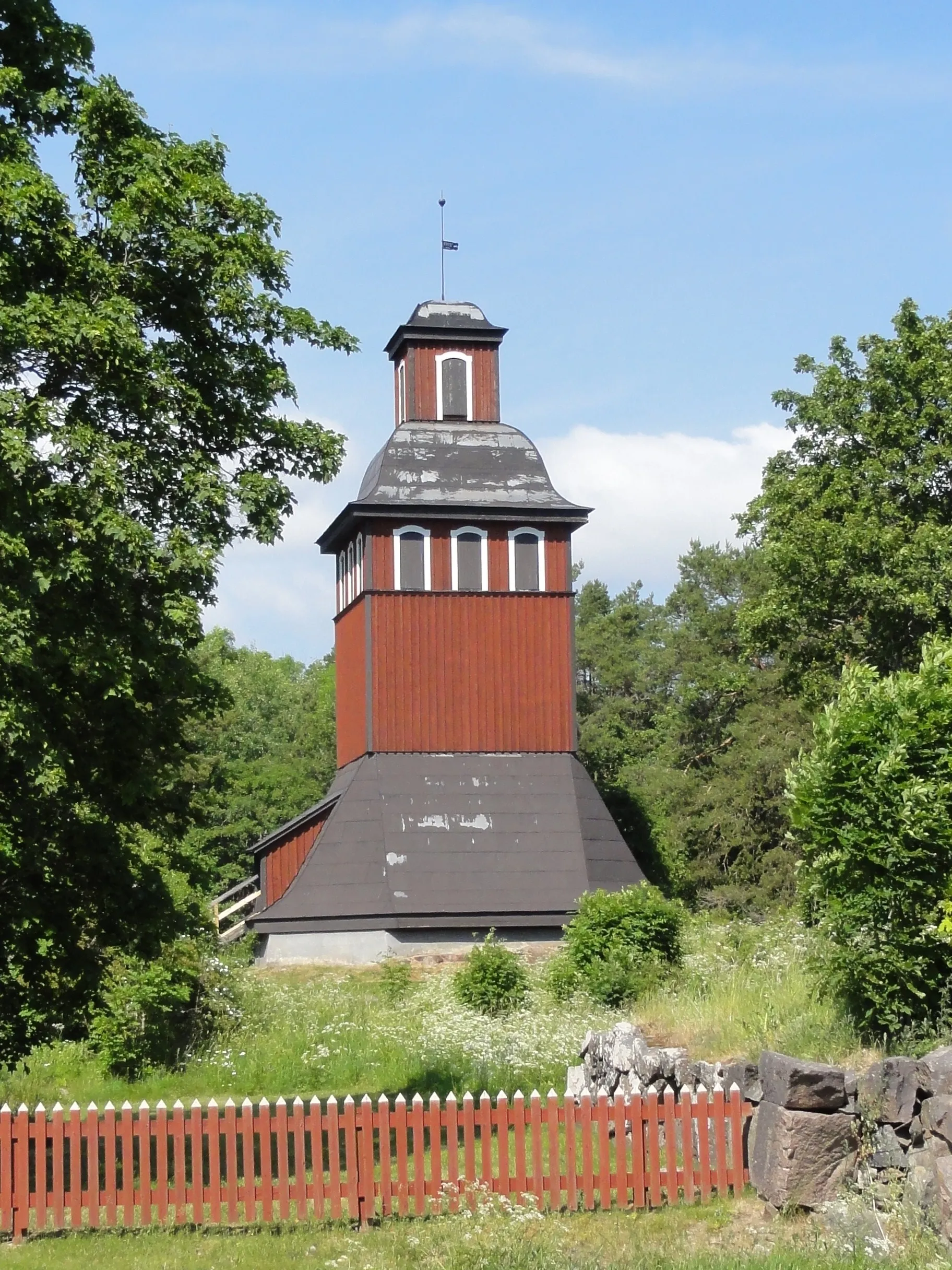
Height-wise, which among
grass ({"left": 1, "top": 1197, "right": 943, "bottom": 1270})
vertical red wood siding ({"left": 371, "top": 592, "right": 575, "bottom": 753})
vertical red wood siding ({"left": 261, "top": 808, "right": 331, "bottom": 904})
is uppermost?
vertical red wood siding ({"left": 371, "top": 592, "right": 575, "bottom": 753})

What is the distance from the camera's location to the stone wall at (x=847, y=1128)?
38.8 ft

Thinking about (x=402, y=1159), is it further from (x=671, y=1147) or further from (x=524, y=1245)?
(x=671, y=1147)

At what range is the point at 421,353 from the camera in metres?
38.6

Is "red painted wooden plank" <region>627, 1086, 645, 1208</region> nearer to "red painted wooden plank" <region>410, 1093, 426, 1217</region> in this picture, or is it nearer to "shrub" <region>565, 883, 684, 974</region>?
"red painted wooden plank" <region>410, 1093, 426, 1217</region>

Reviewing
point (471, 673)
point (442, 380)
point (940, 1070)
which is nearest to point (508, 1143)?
point (940, 1070)

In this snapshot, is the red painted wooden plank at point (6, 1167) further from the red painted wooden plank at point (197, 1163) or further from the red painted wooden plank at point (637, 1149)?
the red painted wooden plank at point (637, 1149)

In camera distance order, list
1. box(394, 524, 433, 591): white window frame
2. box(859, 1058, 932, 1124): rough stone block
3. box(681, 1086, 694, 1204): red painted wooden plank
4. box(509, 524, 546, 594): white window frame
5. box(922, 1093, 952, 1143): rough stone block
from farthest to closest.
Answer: box(509, 524, 546, 594): white window frame → box(394, 524, 433, 591): white window frame → box(681, 1086, 694, 1204): red painted wooden plank → box(859, 1058, 932, 1124): rough stone block → box(922, 1093, 952, 1143): rough stone block

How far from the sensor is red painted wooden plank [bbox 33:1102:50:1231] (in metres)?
13.2

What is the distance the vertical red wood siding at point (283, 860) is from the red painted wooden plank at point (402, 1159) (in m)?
24.6

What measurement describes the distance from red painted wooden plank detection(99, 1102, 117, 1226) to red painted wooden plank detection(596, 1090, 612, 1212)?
4049 millimetres

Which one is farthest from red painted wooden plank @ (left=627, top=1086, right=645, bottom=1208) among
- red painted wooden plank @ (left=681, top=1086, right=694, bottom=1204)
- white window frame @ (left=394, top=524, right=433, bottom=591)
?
white window frame @ (left=394, top=524, right=433, bottom=591)

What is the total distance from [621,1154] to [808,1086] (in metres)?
1.85

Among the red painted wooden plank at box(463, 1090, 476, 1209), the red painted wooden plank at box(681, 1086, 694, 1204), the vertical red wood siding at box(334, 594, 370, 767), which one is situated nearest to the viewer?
the red painted wooden plank at box(463, 1090, 476, 1209)

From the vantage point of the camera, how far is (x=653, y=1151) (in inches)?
531
